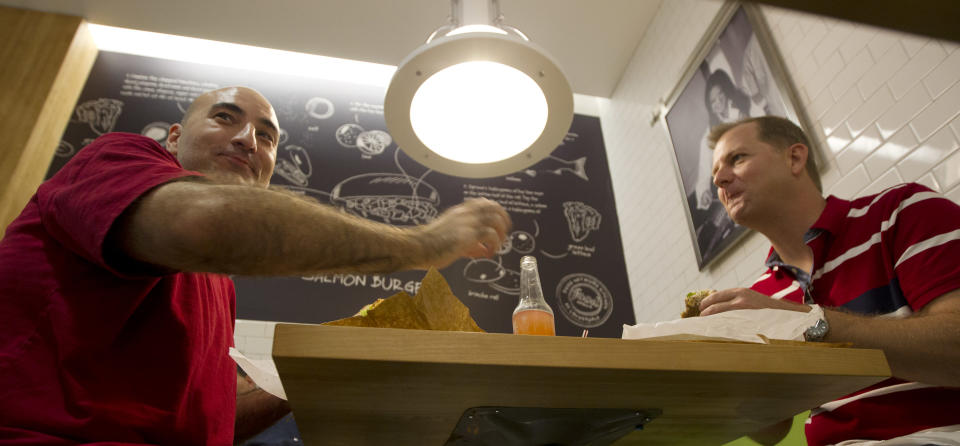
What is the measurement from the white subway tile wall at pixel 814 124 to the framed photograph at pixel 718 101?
0.06 metres

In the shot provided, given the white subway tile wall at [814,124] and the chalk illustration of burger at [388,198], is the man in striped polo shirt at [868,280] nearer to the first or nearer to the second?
the white subway tile wall at [814,124]

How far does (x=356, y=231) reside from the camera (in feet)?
3.13

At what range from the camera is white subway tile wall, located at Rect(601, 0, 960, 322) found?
1.87 m

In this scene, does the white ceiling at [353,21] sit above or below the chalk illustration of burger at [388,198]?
above

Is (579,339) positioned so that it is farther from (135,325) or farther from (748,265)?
(748,265)

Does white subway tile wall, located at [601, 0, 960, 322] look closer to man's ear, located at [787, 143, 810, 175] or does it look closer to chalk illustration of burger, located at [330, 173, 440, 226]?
man's ear, located at [787, 143, 810, 175]

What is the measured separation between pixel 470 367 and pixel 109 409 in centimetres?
55

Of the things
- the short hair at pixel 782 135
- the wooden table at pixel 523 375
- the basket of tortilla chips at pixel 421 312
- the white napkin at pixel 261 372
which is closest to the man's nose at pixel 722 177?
the short hair at pixel 782 135

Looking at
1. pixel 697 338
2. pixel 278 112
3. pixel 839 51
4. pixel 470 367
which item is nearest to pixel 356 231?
pixel 470 367

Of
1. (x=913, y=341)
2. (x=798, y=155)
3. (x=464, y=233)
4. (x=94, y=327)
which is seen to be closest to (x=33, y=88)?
(x=94, y=327)

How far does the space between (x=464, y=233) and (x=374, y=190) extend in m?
A: 2.31

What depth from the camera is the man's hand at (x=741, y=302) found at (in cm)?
116

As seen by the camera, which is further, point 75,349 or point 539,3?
point 539,3

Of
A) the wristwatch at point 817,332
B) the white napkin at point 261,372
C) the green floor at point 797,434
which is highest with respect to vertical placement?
the wristwatch at point 817,332
